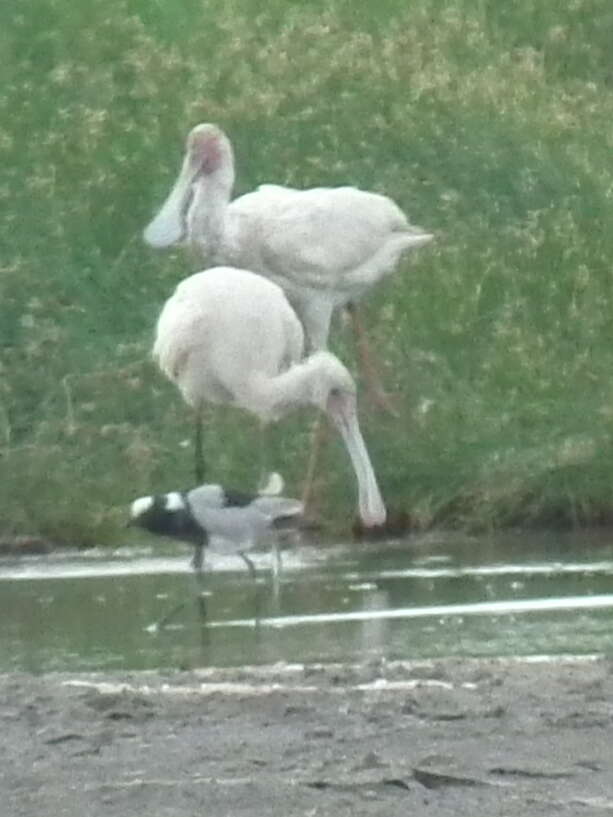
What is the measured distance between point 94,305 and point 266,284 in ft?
9.43

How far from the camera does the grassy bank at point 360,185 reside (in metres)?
13.2

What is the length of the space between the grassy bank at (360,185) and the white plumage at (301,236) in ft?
1.74

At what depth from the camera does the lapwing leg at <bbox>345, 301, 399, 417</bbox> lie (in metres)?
13.7

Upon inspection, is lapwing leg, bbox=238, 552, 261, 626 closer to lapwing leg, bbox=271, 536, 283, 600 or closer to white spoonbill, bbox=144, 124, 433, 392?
lapwing leg, bbox=271, 536, 283, 600

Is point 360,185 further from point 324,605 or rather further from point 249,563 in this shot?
point 324,605

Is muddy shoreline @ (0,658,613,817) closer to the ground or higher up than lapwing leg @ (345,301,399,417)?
closer to the ground

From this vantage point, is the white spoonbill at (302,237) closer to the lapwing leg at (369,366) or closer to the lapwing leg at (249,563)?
the lapwing leg at (369,366)

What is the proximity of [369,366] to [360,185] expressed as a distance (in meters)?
3.21

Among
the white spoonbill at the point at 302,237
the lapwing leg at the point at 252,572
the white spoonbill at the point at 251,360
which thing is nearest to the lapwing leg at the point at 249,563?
the lapwing leg at the point at 252,572

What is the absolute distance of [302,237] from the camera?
13820 millimetres

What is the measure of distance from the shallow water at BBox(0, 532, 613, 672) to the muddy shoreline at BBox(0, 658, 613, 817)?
67 centimetres

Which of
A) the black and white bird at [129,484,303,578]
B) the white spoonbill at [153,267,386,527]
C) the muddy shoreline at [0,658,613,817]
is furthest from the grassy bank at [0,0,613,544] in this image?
the muddy shoreline at [0,658,613,817]

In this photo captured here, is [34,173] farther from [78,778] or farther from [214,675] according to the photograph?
[78,778]

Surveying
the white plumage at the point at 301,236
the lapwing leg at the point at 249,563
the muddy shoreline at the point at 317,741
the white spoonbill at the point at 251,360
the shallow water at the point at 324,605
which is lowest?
the muddy shoreline at the point at 317,741
